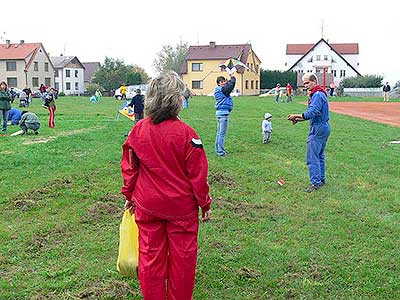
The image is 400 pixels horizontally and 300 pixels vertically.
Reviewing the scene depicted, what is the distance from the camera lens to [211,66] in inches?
2931

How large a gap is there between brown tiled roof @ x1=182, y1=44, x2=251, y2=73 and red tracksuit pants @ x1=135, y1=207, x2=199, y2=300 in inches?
2777

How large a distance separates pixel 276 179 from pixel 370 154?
4203mm

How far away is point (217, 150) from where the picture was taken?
12.5m

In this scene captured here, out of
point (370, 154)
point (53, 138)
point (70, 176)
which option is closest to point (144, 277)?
point (70, 176)

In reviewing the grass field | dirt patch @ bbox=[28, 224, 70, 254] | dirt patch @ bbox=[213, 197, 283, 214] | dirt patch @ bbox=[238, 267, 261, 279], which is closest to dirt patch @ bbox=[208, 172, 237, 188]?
the grass field

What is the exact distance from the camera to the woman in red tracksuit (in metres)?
3.86

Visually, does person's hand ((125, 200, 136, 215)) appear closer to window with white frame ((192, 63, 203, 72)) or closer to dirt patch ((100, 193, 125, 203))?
dirt patch ((100, 193, 125, 203))

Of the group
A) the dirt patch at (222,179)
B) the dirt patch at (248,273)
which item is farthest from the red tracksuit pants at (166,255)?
the dirt patch at (222,179)

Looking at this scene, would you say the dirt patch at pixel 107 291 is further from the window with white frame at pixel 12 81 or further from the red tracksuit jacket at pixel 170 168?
the window with white frame at pixel 12 81

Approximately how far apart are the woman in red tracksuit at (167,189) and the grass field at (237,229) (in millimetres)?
895

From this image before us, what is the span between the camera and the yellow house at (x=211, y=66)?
243 ft

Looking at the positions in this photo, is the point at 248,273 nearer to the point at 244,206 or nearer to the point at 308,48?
the point at 244,206

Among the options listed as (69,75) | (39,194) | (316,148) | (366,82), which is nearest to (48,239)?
(39,194)

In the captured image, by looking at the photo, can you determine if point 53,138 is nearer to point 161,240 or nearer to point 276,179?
point 276,179
